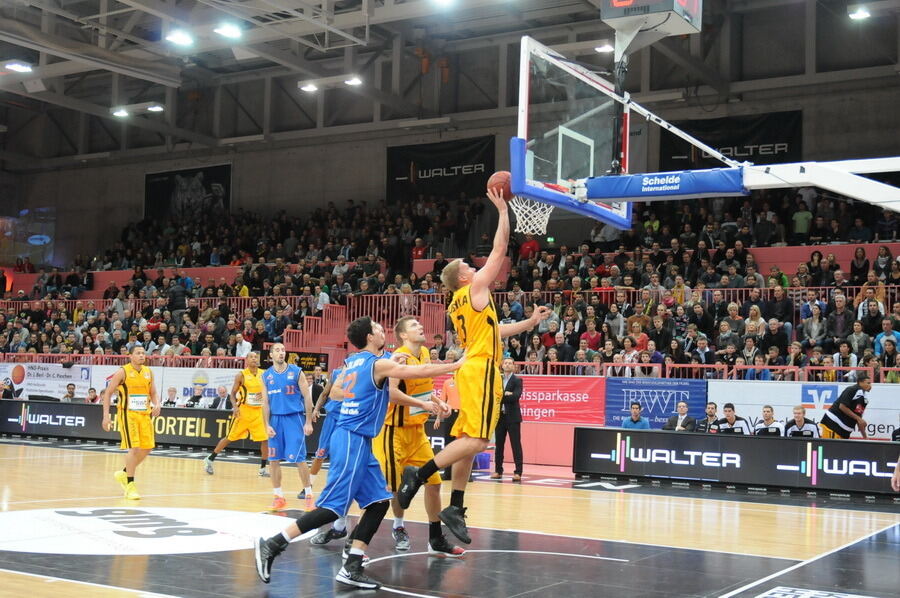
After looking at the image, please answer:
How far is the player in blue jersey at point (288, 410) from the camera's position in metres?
11.9

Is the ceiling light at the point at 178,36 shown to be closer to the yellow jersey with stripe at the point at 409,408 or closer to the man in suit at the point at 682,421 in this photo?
the man in suit at the point at 682,421

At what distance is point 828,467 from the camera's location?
14391 millimetres

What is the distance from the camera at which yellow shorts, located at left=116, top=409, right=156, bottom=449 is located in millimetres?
12523

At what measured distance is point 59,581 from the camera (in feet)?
22.8

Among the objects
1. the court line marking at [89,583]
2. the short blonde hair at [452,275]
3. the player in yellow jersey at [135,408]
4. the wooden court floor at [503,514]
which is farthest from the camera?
the player in yellow jersey at [135,408]

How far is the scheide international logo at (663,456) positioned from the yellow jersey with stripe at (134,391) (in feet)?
24.3

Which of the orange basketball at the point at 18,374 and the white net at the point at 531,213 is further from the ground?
the white net at the point at 531,213

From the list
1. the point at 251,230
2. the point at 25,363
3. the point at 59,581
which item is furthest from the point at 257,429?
the point at 251,230

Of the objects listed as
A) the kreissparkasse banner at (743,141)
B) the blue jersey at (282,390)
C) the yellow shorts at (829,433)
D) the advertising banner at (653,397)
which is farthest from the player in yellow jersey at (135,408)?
the kreissparkasse banner at (743,141)

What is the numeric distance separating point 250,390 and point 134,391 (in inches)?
105

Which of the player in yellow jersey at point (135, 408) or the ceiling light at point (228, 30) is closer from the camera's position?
the player in yellow jersey at point (135, 408)

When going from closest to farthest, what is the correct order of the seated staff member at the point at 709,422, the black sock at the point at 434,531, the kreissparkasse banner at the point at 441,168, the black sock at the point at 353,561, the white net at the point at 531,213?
1. the black sock at the point at 353,561
2. the black sock at the point at 434,531
3. the white net at the point at 531,213
4. the seated staff member at the point at 709,422
5. the kreissparkasse banner at the point at 441,168

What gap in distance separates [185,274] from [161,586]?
88.3ft

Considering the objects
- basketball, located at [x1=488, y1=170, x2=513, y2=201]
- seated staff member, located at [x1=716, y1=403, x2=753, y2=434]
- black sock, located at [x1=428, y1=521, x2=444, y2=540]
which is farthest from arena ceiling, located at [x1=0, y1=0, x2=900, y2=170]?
black sock, located at [x1=428, y1=521, x2=444, y2=540]
